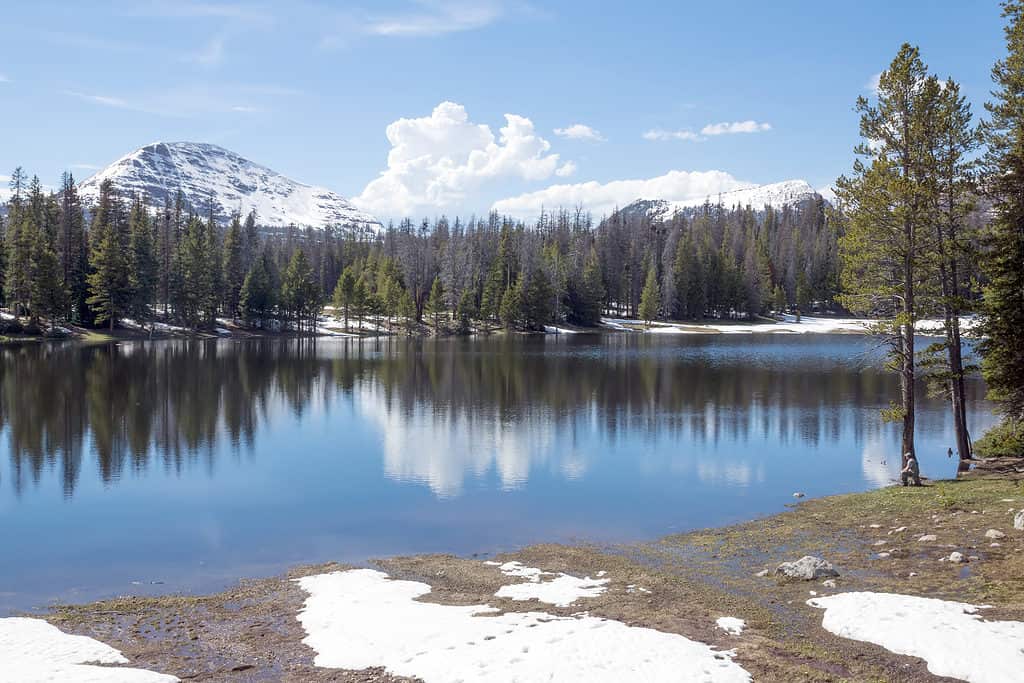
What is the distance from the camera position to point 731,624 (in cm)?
1259

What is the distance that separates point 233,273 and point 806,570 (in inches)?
4610

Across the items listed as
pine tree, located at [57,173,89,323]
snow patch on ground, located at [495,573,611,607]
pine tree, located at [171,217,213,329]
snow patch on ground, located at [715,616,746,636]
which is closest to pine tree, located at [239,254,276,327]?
pine tree, located at [171,217,213,329]

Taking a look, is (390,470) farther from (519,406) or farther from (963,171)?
(963,171)

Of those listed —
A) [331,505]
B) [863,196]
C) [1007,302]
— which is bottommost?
[331,505]

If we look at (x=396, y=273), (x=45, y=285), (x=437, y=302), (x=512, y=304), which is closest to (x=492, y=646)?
(x=45, y=285)

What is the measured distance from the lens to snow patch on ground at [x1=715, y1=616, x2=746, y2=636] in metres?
12.3

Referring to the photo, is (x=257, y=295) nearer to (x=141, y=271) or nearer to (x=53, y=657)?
(x=141, y=271)

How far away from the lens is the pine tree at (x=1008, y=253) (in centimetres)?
2517

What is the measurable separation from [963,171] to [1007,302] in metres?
4.74

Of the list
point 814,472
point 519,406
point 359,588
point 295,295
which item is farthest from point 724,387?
point 295,295

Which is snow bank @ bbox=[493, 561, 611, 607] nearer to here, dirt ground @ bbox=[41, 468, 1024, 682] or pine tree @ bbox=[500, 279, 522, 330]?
dirt ground @ bbox=[41, 468, 1024, 682]

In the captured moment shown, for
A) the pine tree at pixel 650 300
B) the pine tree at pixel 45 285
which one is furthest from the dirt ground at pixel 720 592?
the pine tree at pixel 650 300

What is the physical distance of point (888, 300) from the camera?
91.2 ft

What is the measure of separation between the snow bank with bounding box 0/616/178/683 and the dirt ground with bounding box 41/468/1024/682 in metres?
0.44
